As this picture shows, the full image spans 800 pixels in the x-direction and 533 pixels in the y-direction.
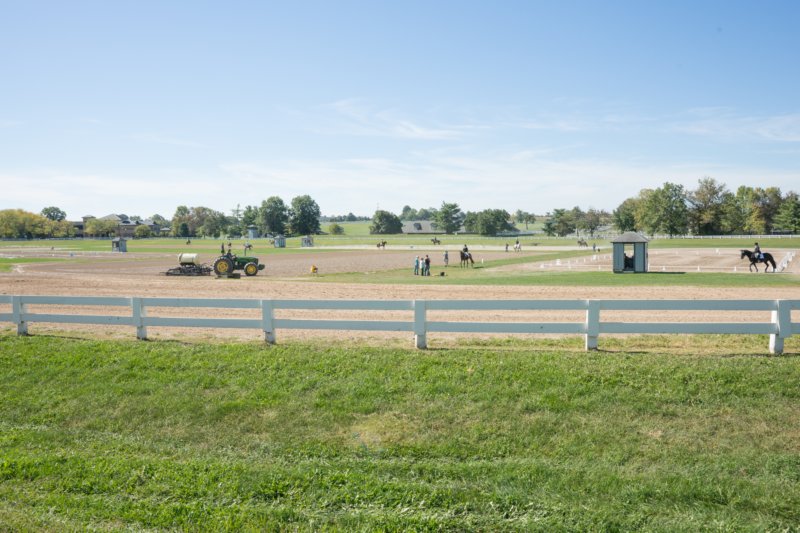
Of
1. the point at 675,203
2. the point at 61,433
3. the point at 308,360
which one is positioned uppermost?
the point at 675,203

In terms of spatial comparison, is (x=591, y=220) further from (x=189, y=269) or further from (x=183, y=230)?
(x=189, y=269)

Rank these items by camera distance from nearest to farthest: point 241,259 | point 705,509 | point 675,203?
point 705,509, point 241,259, point 675,203

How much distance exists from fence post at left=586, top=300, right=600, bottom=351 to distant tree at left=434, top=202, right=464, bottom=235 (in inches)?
6972

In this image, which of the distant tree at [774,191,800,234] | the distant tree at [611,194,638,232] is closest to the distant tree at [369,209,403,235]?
the distant tree at [611,194,638,232]

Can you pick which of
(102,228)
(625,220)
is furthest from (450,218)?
(102,228)

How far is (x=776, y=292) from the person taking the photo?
22000mm

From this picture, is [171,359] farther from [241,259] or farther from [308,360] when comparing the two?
[241,259]

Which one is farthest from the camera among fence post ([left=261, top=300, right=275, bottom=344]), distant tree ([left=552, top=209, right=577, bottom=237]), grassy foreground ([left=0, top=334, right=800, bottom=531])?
distant tree ([left=552, top=209, right=577, bottom=237])

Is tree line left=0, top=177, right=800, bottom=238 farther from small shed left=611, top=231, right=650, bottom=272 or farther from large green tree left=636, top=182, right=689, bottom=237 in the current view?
small shed left=611, top=231, right=650, bottom=272

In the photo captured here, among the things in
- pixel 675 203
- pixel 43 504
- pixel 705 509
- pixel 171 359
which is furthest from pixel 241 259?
pixel 675 203

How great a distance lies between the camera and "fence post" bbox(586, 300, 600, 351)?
1062 centimetres

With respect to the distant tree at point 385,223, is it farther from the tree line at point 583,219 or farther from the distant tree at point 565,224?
the distant tree at point 565,224

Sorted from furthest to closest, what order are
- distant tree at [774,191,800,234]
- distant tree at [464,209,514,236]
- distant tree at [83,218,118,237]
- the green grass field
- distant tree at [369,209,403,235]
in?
distant tree at [369,209,403,235], distant tree at [83,218,118,237], distant tree at [464,209,514,236], distant tree at [774,191,800,234], the green grass field

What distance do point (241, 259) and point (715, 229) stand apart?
13105 cm
